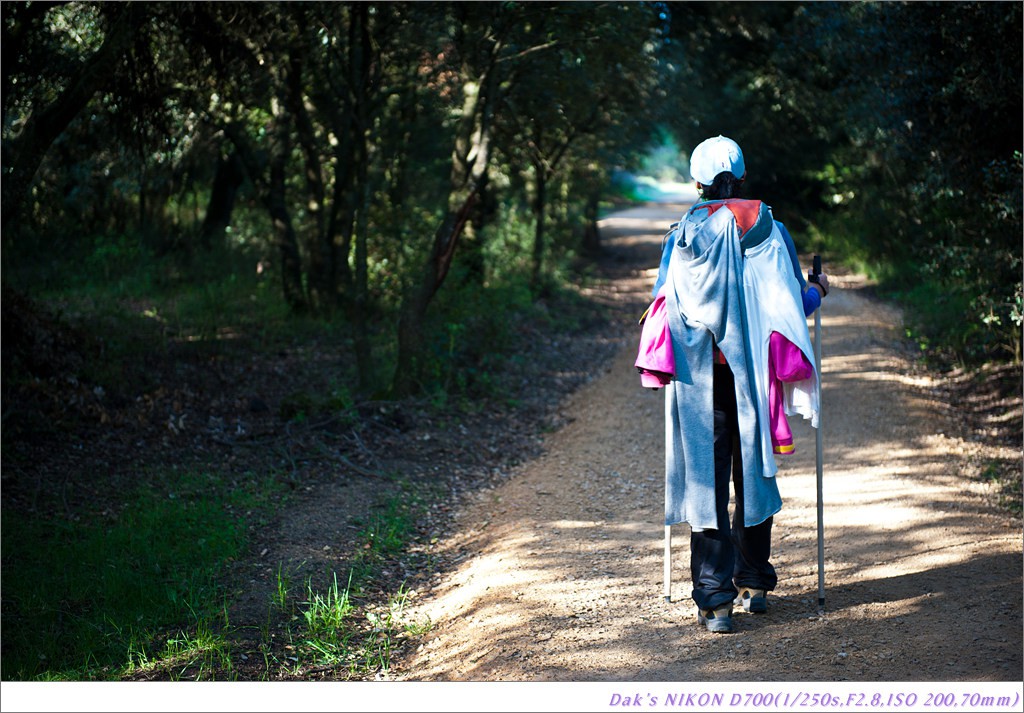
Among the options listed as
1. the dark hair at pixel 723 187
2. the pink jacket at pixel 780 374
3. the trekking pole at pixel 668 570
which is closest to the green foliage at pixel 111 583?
the trekking pole at pixel 668 570

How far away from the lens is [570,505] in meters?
6.98

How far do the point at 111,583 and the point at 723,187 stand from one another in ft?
12.8

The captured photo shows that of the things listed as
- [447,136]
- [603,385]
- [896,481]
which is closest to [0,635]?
[896,481]

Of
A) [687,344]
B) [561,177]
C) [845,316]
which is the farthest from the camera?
[561,177]

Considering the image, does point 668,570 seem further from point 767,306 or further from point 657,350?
point 767,306

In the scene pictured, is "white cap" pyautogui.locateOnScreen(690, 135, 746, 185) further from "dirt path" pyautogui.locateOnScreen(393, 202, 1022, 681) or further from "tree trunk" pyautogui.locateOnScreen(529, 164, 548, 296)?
"tree trunk" pyautogui.locateOnScreen(529, 164, 548, 296)

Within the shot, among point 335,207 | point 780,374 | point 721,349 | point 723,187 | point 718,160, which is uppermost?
point 335,207

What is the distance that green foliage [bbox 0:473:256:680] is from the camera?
15.4 feet

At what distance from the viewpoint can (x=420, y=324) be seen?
9.45m

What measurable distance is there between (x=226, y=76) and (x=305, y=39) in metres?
0.87

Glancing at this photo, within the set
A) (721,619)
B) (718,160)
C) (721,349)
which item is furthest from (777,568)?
(718,160)

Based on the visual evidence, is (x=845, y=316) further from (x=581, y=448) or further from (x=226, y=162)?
(x=226, y=162)

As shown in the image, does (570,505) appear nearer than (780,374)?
No

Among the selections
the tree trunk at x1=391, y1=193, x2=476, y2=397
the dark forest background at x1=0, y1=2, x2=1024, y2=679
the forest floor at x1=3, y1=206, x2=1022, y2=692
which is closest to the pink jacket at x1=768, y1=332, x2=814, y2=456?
the forest floor at x1=3, y1=206, x2=1022, y2=692
